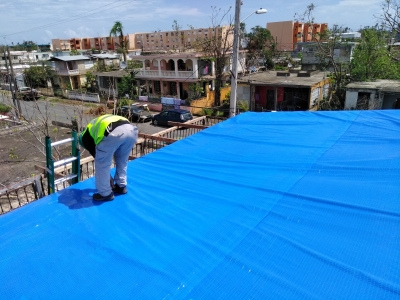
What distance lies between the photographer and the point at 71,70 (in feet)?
116

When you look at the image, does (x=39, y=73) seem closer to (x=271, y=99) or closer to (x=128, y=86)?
(x=128, y=86)

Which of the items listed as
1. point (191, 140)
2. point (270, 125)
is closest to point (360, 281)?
point (191, 140)

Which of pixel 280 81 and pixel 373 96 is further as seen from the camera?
pixel 280 81

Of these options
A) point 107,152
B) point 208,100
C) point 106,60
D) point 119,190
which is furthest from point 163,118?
point 106,60

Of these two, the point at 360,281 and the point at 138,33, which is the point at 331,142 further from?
the point at 138,33

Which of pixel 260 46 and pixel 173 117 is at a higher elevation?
pixel 260 46

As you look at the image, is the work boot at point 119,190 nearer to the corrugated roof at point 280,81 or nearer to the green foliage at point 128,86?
the corrugated roof at point 280,81

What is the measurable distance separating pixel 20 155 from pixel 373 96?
66.2 feet

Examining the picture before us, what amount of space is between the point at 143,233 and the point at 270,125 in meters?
3.90

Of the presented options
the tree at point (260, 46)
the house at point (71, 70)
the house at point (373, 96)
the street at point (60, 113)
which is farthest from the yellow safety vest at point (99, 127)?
the tree at point (260, 46)

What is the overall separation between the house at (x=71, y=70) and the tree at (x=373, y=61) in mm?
31604

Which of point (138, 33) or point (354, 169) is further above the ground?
point (138, 33)

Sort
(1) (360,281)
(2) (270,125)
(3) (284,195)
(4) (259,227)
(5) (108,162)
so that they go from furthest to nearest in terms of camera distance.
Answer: (2) (270,125), (5) (108,162), (3) (284,195), (4) (259,227), (1) (360,281)

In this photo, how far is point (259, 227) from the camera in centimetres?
223
